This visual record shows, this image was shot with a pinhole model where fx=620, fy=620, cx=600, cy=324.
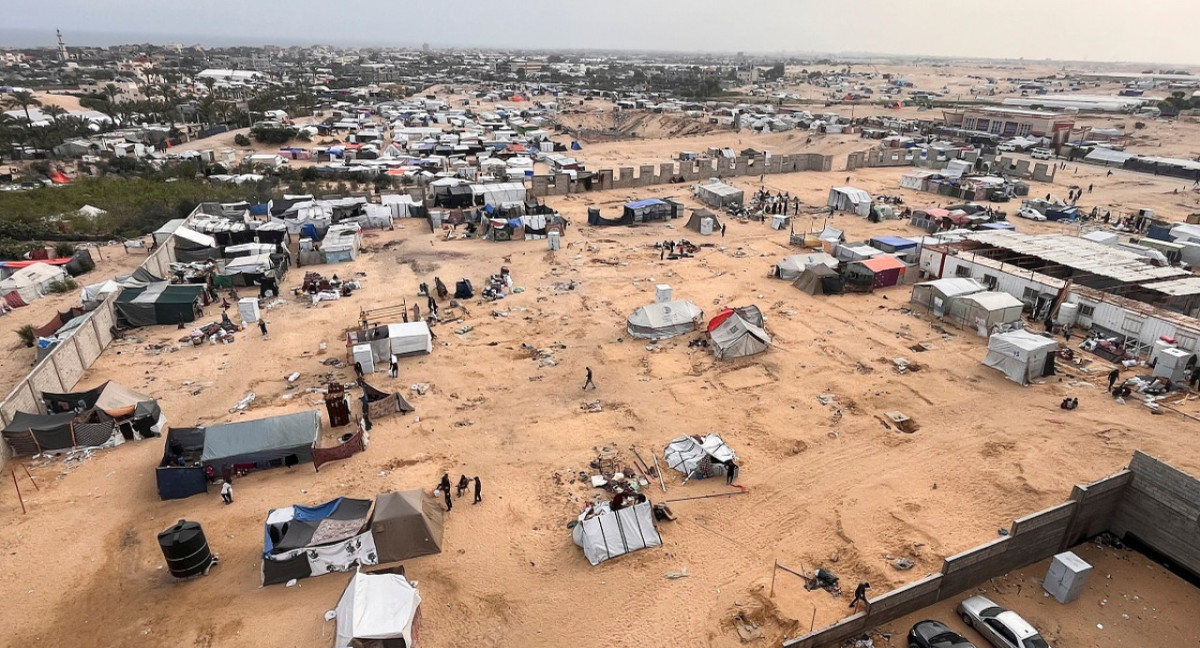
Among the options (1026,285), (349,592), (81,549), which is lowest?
(81,549)

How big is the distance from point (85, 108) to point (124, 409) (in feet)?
305

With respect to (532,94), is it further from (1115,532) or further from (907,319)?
(1115,532)

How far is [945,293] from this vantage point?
2436 cm

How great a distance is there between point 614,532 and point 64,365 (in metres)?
18.5

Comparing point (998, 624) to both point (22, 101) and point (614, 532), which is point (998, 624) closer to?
point (614, 532)

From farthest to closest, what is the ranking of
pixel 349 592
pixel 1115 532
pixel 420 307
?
1. pixel 420 307
2. pixel 1115 532
3. pixel 349 592

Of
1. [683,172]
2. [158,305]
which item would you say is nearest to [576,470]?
[158,305]

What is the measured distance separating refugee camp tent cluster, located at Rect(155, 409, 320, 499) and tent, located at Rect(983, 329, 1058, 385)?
69.0 ft

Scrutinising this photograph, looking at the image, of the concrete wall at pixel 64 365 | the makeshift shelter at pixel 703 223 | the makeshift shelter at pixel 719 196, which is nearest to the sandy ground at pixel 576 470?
the concrete wall at pixel 64 365

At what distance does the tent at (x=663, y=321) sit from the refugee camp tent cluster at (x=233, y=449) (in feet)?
38.1

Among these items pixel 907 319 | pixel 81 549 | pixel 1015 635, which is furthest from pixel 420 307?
pixel 1015 635

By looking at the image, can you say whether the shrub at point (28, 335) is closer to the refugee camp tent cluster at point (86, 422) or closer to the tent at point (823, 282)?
the refugee camp tent cluster at point (86, 422)

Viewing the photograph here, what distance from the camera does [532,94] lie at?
12531 cm

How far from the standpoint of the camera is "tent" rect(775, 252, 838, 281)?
28906 mm
